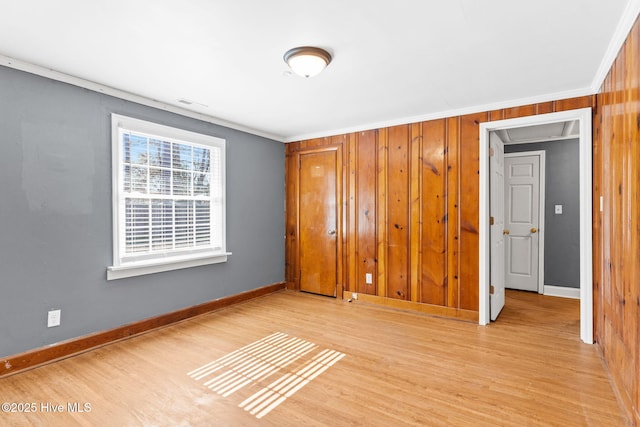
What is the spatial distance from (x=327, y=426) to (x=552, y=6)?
8.88 feet

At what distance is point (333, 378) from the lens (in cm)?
238

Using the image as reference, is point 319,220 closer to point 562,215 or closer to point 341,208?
point 341,208

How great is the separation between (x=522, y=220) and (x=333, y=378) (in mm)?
4061

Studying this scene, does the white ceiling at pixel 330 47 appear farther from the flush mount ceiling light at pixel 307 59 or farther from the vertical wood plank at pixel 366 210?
the vertical wood plank at pixel 366 210

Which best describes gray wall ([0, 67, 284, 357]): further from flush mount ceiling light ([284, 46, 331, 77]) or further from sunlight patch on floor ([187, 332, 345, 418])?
flush mount ceiling light ([284, 46, 331, 77])

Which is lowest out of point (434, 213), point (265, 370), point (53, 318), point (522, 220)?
point (265, 370)

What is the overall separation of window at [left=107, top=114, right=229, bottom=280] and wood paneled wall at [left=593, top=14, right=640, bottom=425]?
373 centimetres

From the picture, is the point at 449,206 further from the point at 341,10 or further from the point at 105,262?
the point at 105,262

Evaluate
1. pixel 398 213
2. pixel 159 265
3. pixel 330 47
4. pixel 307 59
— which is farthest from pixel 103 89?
pixel 398 213

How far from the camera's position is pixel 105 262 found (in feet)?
9.78

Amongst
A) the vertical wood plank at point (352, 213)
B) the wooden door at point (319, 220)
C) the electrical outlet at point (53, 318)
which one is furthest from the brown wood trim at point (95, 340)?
the vertical wood plank at point (352, 213)

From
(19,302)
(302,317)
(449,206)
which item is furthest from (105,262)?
(449,206)

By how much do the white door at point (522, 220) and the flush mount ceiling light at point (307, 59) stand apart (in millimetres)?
3904

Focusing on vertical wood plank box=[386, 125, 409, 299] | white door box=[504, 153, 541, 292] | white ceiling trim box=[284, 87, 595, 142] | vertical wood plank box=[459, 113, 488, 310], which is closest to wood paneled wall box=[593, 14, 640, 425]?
white ceiling trim box=[284, 87, 595, 142]
